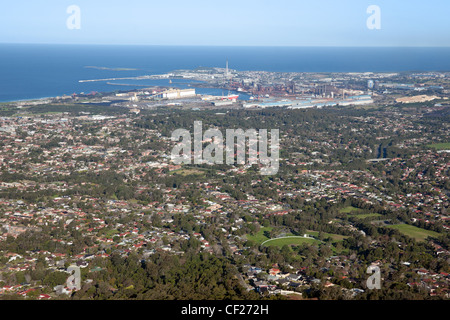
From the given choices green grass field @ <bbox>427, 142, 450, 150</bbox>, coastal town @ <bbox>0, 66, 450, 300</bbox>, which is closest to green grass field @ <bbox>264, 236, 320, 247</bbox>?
coastal town @ <bbox>0, 66, 450, 300</bbox>

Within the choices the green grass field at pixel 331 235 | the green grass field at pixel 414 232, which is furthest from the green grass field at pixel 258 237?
the green grass field at pixel 414 232

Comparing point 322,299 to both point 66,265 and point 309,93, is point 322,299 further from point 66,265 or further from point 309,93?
point 309,93

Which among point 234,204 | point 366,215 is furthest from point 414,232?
point 234,204

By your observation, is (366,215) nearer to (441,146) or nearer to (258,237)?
(258,237)

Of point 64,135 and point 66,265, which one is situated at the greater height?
point 64,135

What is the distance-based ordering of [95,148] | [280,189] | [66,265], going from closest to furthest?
[66,265]
[280,189]
[95,148]

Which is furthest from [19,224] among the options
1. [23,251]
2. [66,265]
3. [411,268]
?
[411,268]
